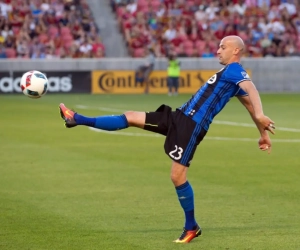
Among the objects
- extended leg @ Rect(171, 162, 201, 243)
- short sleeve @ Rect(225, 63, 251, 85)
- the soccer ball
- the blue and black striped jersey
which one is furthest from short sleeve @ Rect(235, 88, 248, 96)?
the soccer ball

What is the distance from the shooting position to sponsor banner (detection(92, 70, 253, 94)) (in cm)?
3541

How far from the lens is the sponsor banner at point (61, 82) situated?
34094mm

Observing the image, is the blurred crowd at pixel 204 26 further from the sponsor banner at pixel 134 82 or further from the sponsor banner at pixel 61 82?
the sponsor banner at pixel 61 82

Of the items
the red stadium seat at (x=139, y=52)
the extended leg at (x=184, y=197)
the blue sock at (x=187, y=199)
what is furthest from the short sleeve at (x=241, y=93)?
the red stadium seat at (x=139, y=52)

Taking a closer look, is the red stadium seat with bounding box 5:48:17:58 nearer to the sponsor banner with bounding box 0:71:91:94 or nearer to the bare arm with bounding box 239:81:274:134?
the sponsor banner with bounding box 0:71:91:94

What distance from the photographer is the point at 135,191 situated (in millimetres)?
11406

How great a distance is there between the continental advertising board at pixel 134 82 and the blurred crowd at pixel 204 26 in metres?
1.47

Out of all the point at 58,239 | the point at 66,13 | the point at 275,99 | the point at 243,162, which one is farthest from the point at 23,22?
the point at 58,239

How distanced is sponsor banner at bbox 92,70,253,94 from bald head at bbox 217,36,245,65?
89.1 ft

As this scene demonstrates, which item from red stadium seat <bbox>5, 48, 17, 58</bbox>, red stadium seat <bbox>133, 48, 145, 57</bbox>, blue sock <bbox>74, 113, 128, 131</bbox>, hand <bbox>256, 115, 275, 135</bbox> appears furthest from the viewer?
red stadium seat <bbox>133, 48, 145, 57</bbox>

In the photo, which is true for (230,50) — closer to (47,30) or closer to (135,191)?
(135,191)

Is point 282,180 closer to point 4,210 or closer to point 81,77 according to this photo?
point 4,210

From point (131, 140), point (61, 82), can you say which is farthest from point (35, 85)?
point (61, 82)

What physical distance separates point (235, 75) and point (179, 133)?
2.56ft
